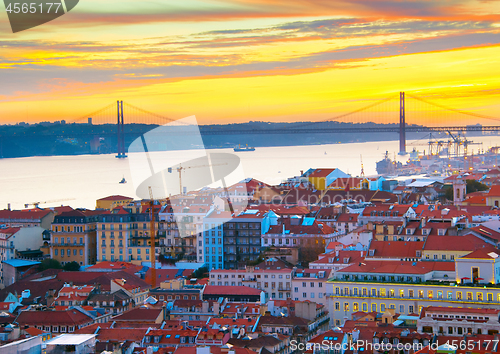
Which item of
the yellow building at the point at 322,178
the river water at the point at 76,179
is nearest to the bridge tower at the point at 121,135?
the river water at the point at 76,179

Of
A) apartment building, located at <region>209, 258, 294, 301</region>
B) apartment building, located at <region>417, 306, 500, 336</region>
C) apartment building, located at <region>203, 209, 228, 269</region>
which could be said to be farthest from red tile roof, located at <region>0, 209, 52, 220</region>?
apartment building, located at <region>417, 306, 500, 336</region>

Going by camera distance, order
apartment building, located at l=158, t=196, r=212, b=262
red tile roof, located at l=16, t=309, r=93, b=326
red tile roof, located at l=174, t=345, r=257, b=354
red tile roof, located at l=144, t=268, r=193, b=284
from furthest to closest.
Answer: apartment building, located at l=158, t=196, r=212, b=262, red tile roof, located at l=144, t=268, r=193, b=284, red tile roof, located at l=16, t=309, r=93, b=326, red tile roof, located at l=174, t=345, r=257, b=354

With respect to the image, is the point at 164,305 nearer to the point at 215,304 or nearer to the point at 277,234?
the point at 215,304

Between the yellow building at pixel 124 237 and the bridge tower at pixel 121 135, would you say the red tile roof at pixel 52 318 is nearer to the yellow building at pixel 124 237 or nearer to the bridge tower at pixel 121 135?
the yellow building at pixel 124 237

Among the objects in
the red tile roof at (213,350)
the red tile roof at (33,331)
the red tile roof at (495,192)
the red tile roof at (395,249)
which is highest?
the red tile roof at (495,192)

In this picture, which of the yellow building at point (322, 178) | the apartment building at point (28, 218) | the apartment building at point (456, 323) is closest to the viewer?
the apartment building at point (456, 323)

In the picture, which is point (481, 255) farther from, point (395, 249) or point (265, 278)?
point (265, 278)

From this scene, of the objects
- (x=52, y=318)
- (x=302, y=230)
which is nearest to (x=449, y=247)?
(x=302, y=230)

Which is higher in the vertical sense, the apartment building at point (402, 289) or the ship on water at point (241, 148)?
the ship on water at point (241, 148)

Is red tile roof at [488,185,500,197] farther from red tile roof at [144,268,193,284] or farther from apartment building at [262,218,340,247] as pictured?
red tile roof at [144,268,193,284]
